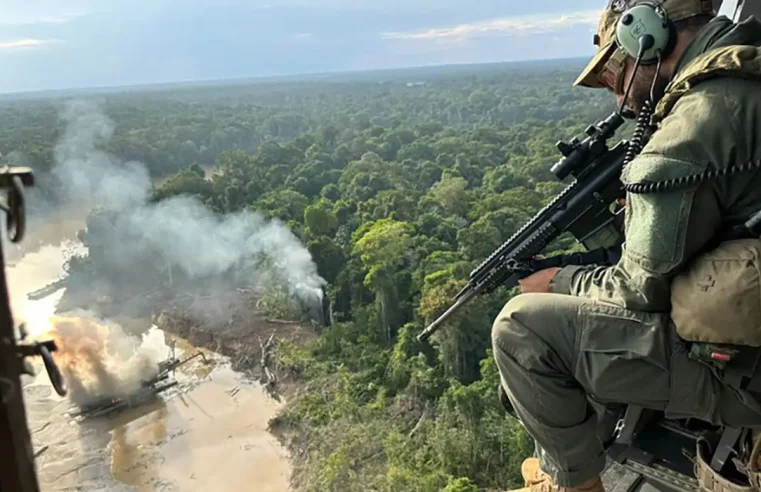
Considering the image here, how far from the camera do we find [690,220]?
3.91 ft

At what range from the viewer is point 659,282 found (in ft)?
4.10

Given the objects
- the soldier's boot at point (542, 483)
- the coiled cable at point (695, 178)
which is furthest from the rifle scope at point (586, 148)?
the soldier's boot at point (542, 483)

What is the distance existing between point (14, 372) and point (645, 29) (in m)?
1.29

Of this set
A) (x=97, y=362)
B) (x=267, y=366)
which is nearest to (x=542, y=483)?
(x=97, y=362)

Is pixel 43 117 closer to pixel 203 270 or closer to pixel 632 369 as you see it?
pixel 203 270

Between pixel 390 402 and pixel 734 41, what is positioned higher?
pixel 734 41

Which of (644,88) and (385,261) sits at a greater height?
(644,88)

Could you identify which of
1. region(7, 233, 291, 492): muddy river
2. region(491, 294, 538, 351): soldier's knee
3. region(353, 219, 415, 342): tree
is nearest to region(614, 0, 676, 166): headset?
region(491, 294, 538, 351): soldier's knee

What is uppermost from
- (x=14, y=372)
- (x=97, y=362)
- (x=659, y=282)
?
(x=14, y=372)

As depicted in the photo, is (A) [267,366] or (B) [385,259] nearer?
(B) [385,259]

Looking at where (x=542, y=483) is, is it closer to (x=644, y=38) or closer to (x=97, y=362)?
(x=644, y=38)

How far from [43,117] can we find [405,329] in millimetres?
12167

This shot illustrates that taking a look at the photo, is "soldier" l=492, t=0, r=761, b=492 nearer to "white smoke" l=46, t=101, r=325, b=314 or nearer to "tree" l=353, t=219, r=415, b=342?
"tree" l=353, t=219, r=415, b=342

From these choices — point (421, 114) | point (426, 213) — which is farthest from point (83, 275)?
point (421, 114)
